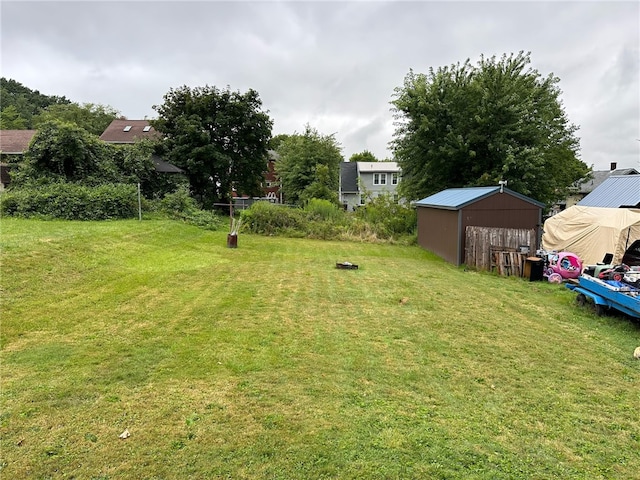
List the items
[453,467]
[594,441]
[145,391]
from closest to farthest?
[453,467], [594,441], [145,391]

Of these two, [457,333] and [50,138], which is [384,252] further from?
[50,138]

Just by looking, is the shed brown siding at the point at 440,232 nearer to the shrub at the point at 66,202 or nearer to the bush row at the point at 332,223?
the bush row at the point at 332,223

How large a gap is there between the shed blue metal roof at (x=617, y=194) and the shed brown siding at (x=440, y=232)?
6.43 meters

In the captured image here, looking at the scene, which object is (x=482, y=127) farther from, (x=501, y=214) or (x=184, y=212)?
(x=184, y=212)

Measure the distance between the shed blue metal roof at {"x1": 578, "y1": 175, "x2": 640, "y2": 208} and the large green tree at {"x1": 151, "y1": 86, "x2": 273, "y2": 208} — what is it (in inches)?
892

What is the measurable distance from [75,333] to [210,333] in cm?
186

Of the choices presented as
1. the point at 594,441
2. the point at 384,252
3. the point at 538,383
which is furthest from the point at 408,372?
the point at 384,252

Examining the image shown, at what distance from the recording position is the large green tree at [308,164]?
115ft

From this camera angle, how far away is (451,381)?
14.7 feet

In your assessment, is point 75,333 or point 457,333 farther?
point 457,333

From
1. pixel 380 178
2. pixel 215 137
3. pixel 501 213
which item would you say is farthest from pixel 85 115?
pixel 501 213

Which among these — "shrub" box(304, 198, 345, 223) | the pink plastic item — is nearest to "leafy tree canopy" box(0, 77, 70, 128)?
"shrub" box(304, 198, 345, 223)

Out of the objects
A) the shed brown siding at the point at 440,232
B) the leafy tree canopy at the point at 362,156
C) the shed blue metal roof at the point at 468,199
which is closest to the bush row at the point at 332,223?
the shed brown siding at the point at 440,232

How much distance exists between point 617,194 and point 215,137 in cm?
2526
